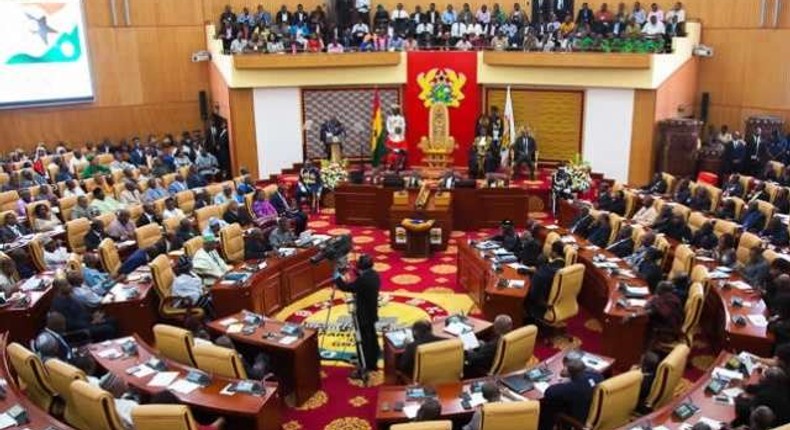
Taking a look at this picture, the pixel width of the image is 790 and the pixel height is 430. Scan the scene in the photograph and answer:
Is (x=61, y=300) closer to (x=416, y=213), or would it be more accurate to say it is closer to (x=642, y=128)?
(x=416, y=213)

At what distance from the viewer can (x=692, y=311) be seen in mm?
8609

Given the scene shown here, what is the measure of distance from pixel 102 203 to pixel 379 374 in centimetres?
740

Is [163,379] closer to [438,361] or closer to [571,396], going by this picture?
[438,361]

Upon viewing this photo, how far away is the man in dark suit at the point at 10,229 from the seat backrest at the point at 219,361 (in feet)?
19.5

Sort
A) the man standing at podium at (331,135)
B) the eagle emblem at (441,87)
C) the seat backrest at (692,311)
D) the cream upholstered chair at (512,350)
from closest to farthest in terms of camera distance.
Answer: the cream upholstered chair at (512,350), the seat backrest at (692,311), the man standing at podium at (331,135), the eagle emblem at (441,87)

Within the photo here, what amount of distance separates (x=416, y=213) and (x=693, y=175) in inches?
308

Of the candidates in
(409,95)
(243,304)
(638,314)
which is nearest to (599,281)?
(638,314)

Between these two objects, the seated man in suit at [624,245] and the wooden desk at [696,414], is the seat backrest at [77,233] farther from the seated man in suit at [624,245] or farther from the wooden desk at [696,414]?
the wooden desk at [696,414]

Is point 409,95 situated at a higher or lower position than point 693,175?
higher

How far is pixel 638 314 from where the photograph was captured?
869 cm

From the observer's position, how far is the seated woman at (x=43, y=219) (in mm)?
12398

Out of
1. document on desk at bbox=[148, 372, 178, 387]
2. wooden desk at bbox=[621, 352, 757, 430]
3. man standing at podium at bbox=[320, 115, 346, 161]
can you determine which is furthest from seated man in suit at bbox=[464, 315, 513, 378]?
man standing at podium at bbox=[320, 115, 346, 161]

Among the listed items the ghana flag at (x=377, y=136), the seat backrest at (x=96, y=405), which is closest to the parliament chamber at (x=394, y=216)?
the seat backrest at (x=96, y=405)

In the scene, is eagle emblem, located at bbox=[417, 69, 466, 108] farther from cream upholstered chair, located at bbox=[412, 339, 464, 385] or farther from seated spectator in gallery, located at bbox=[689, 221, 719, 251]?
cream upholstered chair, located at bbox=[412, 339, 464, 385]
